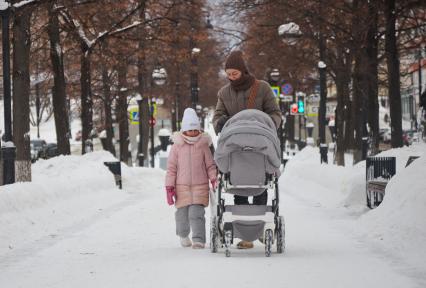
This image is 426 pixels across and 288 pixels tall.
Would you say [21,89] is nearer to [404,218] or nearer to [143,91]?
[404,218]

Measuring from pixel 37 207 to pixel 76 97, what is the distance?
26409mm

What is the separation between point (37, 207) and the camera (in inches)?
618

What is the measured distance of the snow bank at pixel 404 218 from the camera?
33.4 feet

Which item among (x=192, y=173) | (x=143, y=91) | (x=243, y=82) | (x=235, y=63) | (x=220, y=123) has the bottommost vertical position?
(x=192, y=173)

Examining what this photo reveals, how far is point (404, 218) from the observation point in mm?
11289

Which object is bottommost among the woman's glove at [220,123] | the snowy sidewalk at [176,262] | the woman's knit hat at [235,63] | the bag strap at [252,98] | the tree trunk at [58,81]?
the snowy sidewalk at [176,262]

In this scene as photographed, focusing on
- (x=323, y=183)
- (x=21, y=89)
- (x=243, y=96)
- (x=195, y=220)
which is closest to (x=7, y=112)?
(x=21, y=89)

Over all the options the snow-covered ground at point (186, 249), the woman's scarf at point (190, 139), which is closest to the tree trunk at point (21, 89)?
the snow-covered ground at point (186, 249)

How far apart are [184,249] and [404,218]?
2512 millimetres

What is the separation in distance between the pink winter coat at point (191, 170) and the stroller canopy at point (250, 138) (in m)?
1.17

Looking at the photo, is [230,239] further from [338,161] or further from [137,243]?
[338,161]

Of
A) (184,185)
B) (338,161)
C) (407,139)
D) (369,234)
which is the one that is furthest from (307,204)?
(407,139)

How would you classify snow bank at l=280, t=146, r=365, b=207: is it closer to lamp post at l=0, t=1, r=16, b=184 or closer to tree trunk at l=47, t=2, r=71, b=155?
lamp post at l=0, t=1, r=16, b=184

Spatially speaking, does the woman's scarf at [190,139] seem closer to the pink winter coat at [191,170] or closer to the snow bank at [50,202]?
the pink winter coat at [191,170]
